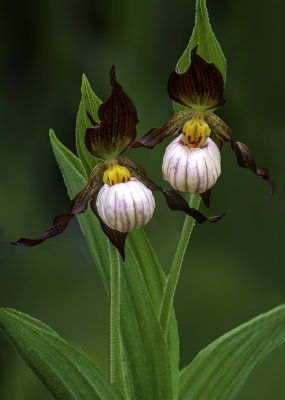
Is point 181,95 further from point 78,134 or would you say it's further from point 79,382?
point 79,382

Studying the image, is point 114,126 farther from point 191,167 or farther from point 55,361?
point 55,361

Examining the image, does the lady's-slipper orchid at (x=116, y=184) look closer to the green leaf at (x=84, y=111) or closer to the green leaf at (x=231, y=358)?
the green leaf at (x=84, y=111)

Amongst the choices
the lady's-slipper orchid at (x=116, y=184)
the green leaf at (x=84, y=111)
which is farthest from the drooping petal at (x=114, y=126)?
the green leaf at (x=84, y=111)

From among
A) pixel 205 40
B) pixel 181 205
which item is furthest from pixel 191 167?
pixel 205 40

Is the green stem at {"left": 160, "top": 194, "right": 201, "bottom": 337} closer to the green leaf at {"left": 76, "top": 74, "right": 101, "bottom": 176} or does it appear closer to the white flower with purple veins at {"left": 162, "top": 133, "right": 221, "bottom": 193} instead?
the white flower with purple veins at {"left": 162, "top": 133, "right": 221, "bottom": 193}

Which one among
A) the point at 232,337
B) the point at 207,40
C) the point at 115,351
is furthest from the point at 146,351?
the point at 207,40

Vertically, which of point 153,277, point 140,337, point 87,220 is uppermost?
point 87,220

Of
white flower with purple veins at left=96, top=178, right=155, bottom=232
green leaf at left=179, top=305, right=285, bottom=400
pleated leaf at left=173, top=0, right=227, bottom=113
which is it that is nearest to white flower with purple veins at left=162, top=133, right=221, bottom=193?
white flower with purple veins at left=96, top=178, right=155, bottom=232
